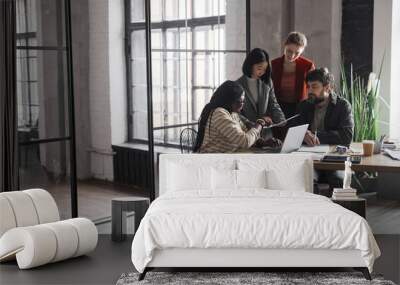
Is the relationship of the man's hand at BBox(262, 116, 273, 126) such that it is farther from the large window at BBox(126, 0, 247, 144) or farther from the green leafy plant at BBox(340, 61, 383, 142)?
the green leafy plant at BBox(340, 61, 383, 142)

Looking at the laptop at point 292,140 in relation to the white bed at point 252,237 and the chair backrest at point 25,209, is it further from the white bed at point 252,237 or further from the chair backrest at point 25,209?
the chair backrest at point 25,209

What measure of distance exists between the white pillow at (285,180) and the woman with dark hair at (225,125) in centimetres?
101

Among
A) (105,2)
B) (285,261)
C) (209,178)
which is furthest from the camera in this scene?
(105,2)

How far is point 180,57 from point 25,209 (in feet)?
7.82

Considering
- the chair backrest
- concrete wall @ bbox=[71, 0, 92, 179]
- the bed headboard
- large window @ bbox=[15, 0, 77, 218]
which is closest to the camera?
the chair backrest

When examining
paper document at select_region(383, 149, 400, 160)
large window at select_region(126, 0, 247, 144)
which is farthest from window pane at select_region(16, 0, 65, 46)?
paper document at select_region(383, 149, 400, 160)

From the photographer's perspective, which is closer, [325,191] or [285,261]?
[285,261]

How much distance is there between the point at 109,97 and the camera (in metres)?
7.48

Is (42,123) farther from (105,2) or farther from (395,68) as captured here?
(395,68)

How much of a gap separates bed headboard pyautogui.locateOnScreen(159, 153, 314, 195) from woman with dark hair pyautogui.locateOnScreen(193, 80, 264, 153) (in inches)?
24.3

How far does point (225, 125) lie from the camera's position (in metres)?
7.66

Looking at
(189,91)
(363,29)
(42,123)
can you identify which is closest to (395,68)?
(363,29)

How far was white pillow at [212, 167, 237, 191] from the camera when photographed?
660 cm

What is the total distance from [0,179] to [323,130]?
11.0ft
